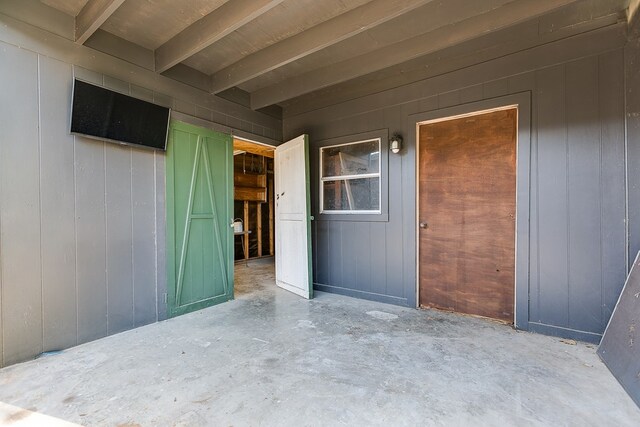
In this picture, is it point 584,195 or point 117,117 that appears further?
point 117,117

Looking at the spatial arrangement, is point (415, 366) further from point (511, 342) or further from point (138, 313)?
point (138, 313)

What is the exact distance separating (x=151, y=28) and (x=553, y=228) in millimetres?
4088

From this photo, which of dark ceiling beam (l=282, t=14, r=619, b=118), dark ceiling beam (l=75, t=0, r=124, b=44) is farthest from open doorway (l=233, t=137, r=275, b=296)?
dark ceiling beam (l=75, t=0, r=124, b=44)

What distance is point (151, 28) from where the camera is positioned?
274 centimetres

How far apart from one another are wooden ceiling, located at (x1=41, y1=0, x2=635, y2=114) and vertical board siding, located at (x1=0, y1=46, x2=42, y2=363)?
0.59m

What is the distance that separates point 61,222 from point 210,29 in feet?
6.70

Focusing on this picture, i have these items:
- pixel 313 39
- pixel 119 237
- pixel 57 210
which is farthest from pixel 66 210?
pixel 313 39

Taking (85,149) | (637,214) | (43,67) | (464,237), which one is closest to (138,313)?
(85,149)

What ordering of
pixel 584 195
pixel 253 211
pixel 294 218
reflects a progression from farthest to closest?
pixel 253 211
pixel 294 218
pixel 584 195

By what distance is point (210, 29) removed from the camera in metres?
2.55

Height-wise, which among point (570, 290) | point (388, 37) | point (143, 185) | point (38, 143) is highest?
point (388, 37)

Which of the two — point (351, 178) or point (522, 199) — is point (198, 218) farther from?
point (522, 199)

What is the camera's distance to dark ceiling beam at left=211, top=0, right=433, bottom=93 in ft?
7.58

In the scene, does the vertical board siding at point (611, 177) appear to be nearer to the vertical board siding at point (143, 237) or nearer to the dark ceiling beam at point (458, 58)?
the dark ceiling beam at point (458, 58)
